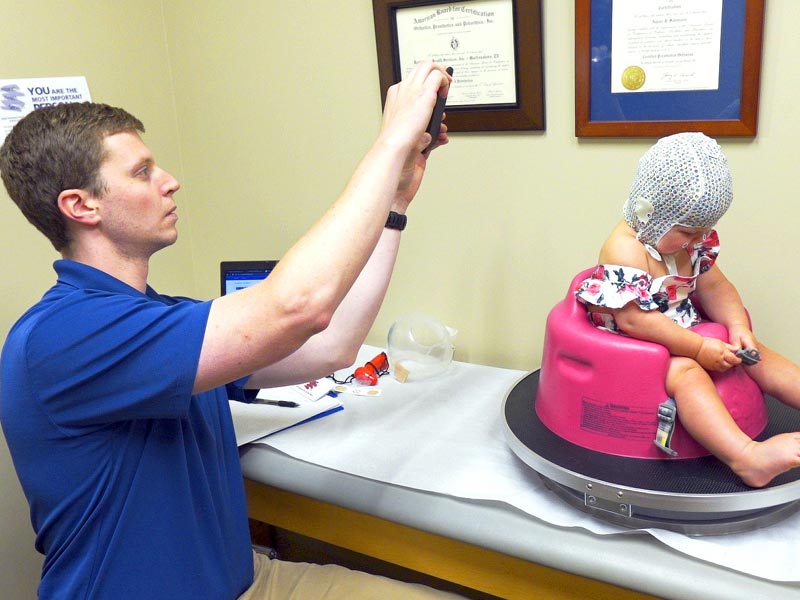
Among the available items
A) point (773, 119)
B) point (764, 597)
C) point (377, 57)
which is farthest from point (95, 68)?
point (764, 597)

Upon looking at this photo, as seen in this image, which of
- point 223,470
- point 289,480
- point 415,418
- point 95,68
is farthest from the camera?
point 95,68

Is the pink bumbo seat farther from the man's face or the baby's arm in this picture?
the man's face

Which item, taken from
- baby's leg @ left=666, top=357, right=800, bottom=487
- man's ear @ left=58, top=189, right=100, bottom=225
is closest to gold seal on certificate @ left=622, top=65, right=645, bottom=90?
baby's leg @ left=666, top=357, right=800, bottom=487

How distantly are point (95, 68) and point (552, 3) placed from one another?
1.07 m

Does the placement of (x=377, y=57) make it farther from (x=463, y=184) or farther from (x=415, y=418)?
(x=415, y=418)

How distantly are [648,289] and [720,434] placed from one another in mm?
236

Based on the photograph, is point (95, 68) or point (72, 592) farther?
point (95, 68)

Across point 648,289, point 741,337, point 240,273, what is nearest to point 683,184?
point 648,289

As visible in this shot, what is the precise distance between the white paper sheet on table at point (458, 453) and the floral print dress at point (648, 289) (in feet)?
0.94

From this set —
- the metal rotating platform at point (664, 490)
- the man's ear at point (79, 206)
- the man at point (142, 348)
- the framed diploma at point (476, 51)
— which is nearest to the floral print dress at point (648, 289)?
the metal rotating platform at point (664, 490)

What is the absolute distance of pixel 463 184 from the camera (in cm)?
164

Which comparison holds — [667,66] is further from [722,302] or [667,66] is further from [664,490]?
[664,490]

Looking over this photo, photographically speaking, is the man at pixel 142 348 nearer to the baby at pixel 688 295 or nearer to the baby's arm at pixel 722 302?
the baby at pixel 688 295

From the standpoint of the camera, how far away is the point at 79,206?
1048 millimetres
